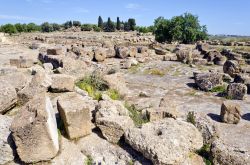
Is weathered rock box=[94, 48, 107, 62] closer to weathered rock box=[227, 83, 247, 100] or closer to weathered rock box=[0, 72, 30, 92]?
weathered rock box=[227, 83, 247, 100]

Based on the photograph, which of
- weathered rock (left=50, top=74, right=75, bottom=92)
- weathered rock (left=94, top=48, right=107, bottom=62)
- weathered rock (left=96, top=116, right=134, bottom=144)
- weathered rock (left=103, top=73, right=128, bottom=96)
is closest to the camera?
weathered rock (left=96, top=116, right=134, bottom=144)

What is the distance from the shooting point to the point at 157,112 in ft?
27.4

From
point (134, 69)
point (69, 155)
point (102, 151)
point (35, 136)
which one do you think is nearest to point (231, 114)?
point (102, 151)

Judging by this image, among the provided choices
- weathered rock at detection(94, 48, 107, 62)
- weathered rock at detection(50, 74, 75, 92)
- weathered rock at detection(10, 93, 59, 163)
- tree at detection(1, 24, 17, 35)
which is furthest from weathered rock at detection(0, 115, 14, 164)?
tree at detection(1, 24, 17, 35)

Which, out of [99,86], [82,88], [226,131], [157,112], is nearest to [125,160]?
[157,112]

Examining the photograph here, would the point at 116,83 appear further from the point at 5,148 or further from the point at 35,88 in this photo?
the point at 5,148

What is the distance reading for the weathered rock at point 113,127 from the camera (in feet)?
21.9

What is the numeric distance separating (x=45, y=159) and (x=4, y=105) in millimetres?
2404

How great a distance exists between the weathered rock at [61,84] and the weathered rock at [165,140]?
12.6ft

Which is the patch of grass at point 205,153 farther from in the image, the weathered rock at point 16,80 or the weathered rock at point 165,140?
the weathered rock at point 16,80

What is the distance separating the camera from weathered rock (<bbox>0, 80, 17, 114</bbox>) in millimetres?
7336

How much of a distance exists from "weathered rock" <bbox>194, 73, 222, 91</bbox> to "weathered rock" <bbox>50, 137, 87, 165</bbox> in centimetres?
907

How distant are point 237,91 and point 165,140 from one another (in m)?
7.89

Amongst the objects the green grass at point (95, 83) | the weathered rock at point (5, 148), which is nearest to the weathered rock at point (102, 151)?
the weathered rock at point (5, 148)
